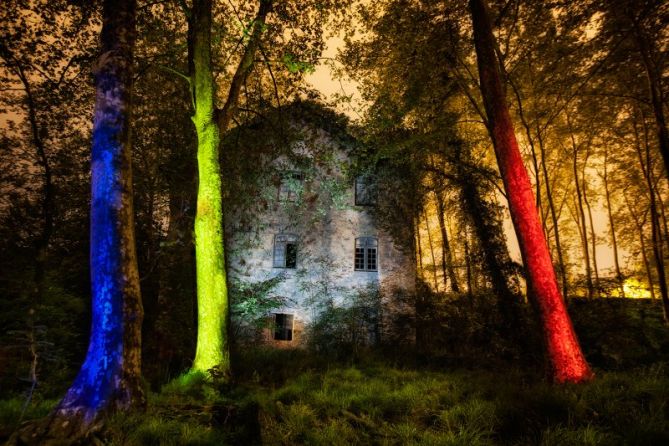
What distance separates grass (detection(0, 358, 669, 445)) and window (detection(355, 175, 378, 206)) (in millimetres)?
11843

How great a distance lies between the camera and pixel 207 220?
22.5 feet

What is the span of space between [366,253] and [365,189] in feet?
11.3

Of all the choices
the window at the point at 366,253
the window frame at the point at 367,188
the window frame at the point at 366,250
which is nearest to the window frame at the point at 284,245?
the window frame at the point at 366,250

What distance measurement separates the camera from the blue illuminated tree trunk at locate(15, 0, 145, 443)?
3459mm

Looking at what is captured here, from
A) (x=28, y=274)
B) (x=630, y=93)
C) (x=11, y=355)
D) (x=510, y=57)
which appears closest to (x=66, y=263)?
(x=28, y=274)

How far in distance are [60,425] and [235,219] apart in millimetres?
13244

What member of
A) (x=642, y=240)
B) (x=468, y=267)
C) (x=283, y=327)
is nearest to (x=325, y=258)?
(x=283, y=327)

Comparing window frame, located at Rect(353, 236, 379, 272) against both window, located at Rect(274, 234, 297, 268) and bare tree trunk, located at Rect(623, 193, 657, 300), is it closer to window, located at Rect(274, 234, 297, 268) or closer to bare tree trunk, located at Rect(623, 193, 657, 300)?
window, located at Rect(274, 234, 297, 268)

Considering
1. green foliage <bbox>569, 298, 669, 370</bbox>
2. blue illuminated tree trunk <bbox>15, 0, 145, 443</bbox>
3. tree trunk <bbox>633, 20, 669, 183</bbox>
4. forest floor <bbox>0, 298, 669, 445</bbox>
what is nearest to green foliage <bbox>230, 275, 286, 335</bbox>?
forest floor <bbox>0, 298, 669, 445</bbox>

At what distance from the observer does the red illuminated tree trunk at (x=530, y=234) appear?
552cm

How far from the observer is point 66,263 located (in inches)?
347

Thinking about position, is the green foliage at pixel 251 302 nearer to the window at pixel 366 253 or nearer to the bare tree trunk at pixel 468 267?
the window at pixel 366 253

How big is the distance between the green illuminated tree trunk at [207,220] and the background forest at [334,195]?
234mm

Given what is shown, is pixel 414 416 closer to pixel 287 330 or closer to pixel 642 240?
pixel 287 330
